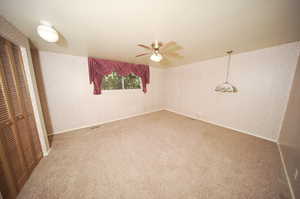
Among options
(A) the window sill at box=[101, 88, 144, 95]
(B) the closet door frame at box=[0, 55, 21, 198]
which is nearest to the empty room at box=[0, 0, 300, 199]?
(B) the closet door frame at box=[0, 55, 21, 198]

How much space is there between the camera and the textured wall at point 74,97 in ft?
7.79

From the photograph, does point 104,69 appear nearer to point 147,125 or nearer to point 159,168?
point 147,125

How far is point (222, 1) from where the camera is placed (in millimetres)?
969

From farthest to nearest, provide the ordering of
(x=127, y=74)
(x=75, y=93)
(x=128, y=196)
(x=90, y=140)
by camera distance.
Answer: (x=127, y=74) → (x=75, y=93) → (x=90, y=140) → (x=128, y=196)

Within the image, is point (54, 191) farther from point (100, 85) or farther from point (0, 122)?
point (100, 85)

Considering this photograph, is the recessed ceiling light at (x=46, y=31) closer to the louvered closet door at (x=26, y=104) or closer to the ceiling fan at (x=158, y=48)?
the louvered closet door at (x=26, y=104)

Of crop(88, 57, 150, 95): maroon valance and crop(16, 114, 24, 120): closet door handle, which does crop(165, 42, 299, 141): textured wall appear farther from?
crop(16, 114, 24, 120): closet door handle

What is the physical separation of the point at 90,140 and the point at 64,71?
1.93 metres

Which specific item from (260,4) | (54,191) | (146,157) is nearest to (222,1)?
(260,4)

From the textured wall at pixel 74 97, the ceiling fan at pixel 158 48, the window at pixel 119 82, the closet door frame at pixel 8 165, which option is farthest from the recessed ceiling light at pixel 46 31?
the window at pixel 119 82

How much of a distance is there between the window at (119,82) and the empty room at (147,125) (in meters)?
0.14

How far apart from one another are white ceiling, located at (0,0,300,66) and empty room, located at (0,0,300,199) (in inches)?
0.6

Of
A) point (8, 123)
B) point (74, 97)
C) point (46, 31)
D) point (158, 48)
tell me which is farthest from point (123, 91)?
point (8, 123)

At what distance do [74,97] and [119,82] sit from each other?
138 cm
